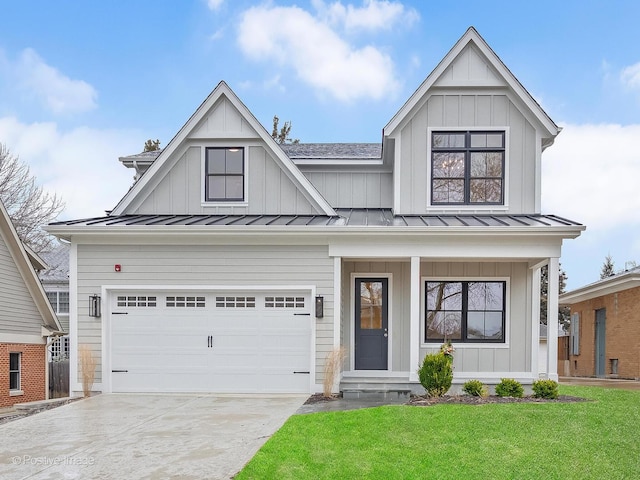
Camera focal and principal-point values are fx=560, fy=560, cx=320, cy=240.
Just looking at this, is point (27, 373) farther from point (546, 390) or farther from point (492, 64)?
point (492, 64)

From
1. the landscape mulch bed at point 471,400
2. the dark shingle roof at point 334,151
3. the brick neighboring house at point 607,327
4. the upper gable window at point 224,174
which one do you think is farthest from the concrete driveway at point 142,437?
the brick neighboring house at point 607,327

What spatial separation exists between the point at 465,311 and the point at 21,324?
465 inches

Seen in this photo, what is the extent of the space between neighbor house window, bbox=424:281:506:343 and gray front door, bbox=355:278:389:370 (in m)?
0.98

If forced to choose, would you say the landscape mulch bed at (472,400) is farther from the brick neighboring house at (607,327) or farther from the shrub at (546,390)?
the brick neighboring house at (607,327)

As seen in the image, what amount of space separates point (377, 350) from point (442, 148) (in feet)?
16.3

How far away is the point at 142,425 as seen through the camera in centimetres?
846

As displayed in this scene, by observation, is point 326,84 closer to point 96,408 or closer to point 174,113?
point 174,113

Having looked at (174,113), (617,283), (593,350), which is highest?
(174,113)

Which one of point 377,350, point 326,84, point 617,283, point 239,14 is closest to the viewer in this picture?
point 377,350

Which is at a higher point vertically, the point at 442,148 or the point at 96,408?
the point at 442,148

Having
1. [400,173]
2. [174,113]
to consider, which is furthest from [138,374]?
[174,113]

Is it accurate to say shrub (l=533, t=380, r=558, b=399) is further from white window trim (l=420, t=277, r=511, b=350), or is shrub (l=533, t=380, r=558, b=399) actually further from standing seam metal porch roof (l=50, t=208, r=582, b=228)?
standing seam metal porch roof (l=50, t=208, r=582, b=228)

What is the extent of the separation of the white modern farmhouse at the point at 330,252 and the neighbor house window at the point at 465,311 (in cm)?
3

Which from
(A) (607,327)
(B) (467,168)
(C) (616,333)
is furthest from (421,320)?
(A) (607,327)
